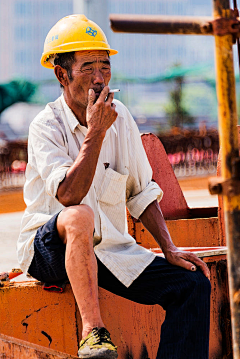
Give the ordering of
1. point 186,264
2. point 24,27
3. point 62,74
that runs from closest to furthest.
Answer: point 186,264
point 62,74
point 24,27

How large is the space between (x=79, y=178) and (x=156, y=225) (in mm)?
587

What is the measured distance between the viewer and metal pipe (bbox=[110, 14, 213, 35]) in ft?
4.95

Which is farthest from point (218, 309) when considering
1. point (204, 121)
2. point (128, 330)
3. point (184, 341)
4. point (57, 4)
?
point (57, 4)

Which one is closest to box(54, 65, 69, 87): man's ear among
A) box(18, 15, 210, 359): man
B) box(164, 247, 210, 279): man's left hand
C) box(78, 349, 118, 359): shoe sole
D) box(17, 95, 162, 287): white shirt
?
box(18, 15, 210, 359): man

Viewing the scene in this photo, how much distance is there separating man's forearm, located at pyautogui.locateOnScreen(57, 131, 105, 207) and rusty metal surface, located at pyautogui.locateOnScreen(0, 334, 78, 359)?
2.18 ft

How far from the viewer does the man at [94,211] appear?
7.06 feet

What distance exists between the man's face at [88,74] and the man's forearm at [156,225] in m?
0.64

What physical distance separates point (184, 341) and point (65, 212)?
0.75m

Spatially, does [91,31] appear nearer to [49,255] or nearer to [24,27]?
[49,255]

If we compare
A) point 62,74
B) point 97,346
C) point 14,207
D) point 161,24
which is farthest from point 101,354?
point 14,207

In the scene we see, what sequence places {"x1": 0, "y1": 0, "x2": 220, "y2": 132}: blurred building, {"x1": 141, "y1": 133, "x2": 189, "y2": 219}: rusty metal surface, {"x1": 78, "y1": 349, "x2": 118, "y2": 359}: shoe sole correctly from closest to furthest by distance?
{"x1": 78, "y1": 349, "x2": 118, "y2": 359}: shoe sole
{"x1": 141, "y1": 133, "x2": 189, "y2": 219}: rusty metal surface
{"x1": 0, "y1": 0, "x2": 220, "y2": 132}: blurred building

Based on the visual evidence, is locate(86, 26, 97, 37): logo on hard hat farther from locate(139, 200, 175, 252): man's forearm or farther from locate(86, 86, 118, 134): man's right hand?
locate(139, 200, 175, 252): man's forearm

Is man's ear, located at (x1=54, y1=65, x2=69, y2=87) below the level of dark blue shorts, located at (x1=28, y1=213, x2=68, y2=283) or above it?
above

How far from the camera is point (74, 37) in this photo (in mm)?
2564
